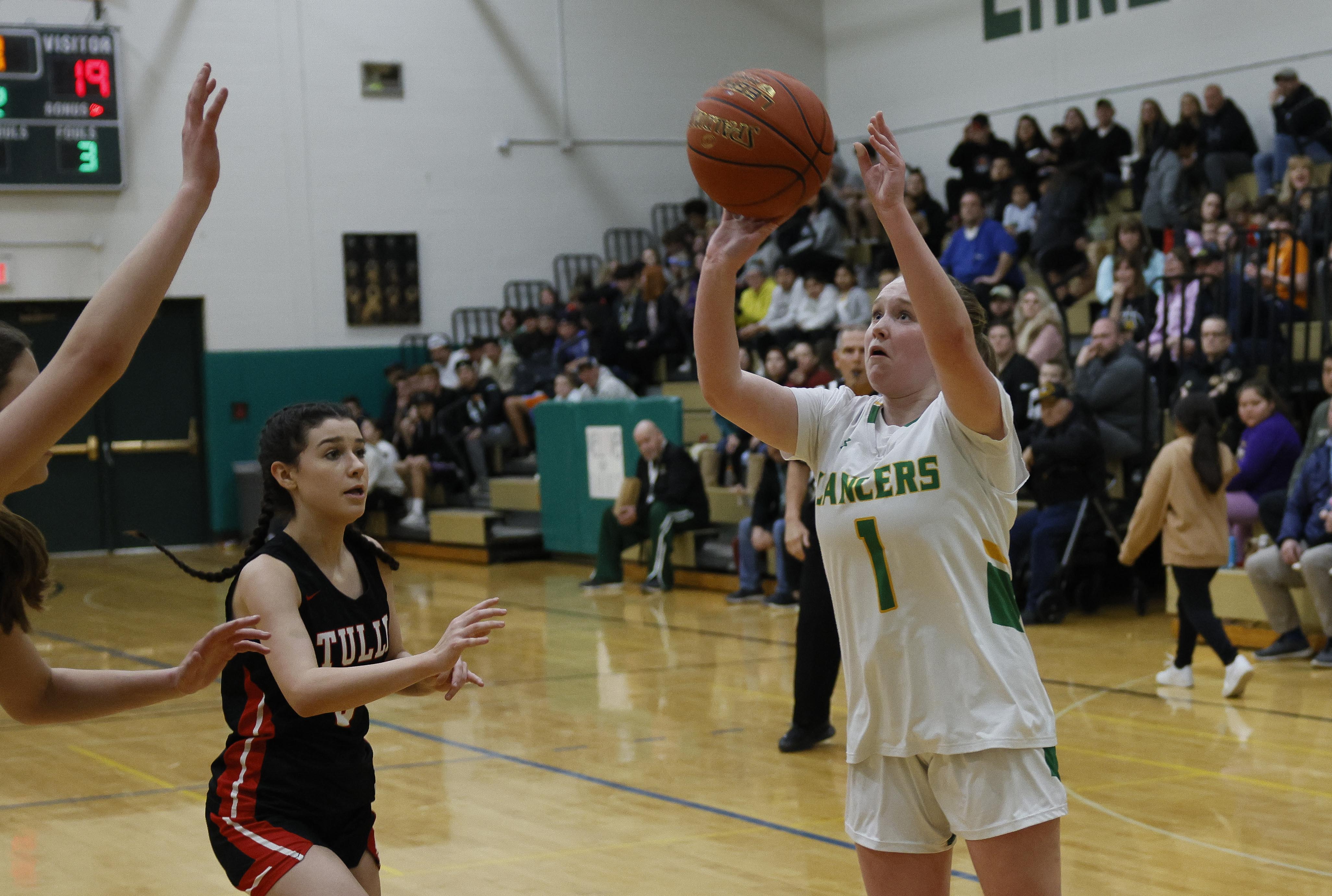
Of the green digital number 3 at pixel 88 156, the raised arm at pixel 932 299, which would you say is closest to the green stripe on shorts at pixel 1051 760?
the raised arm at pixel 932 299

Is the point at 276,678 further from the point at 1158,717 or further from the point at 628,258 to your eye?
the point at 628,258

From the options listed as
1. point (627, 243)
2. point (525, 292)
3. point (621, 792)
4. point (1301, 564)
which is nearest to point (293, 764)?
point (621, 792)

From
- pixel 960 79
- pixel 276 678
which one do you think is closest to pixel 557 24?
pixel 960 79

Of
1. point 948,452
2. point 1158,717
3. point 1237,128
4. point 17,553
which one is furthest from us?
point 1237,128

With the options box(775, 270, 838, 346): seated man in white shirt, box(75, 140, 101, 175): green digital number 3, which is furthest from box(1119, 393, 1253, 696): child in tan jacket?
box(75, 140, 101, 175): green digital number 3

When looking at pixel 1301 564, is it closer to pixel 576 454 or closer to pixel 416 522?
pixel 576 454

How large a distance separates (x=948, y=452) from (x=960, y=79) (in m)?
15.1

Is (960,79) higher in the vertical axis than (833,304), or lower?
higher

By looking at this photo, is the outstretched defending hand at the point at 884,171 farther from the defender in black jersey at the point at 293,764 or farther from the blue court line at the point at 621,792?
the blue court line at the point at 621,792

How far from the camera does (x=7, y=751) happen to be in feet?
22.3

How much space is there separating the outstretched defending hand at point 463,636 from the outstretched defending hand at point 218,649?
11.4 inches

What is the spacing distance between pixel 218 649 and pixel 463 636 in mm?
412

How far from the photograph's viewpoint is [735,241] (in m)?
2.65

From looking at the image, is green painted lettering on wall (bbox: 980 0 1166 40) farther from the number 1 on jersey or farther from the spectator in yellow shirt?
the number 1 on jersey
